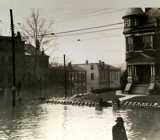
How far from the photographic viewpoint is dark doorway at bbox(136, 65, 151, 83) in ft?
76.7

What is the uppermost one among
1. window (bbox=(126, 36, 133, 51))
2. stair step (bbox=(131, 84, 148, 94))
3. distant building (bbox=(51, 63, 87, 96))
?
window (bbox=(126, 36, 133, 51))

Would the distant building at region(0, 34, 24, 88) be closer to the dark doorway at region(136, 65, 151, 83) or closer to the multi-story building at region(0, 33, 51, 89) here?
the multi-story building at region(0, 33, 51, 89)

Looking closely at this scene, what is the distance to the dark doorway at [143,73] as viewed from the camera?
2338cm

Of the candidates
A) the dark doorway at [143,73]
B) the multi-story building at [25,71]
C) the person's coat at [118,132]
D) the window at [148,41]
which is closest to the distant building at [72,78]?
the multi-story building at [25,71]

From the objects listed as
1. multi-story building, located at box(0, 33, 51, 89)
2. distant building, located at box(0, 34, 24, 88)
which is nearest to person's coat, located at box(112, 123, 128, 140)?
multi-story building, located at box(0, 33, 51, 89)

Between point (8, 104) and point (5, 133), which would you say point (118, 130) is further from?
point (8, 104)

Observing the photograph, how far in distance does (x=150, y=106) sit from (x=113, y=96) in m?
4.17

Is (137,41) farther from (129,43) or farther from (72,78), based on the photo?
(72,78)

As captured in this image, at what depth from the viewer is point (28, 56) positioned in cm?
2272

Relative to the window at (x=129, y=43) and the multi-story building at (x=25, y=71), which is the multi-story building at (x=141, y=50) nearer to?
the window at (x=129, y=43)

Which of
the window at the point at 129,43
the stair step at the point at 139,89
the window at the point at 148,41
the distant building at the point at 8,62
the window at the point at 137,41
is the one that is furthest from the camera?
the window at the point at 129,43

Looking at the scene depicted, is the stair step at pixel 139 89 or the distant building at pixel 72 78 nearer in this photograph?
the stair step at pixel 139 89

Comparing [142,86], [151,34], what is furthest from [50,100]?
[151,34]

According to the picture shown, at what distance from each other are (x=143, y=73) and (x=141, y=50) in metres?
1.96
